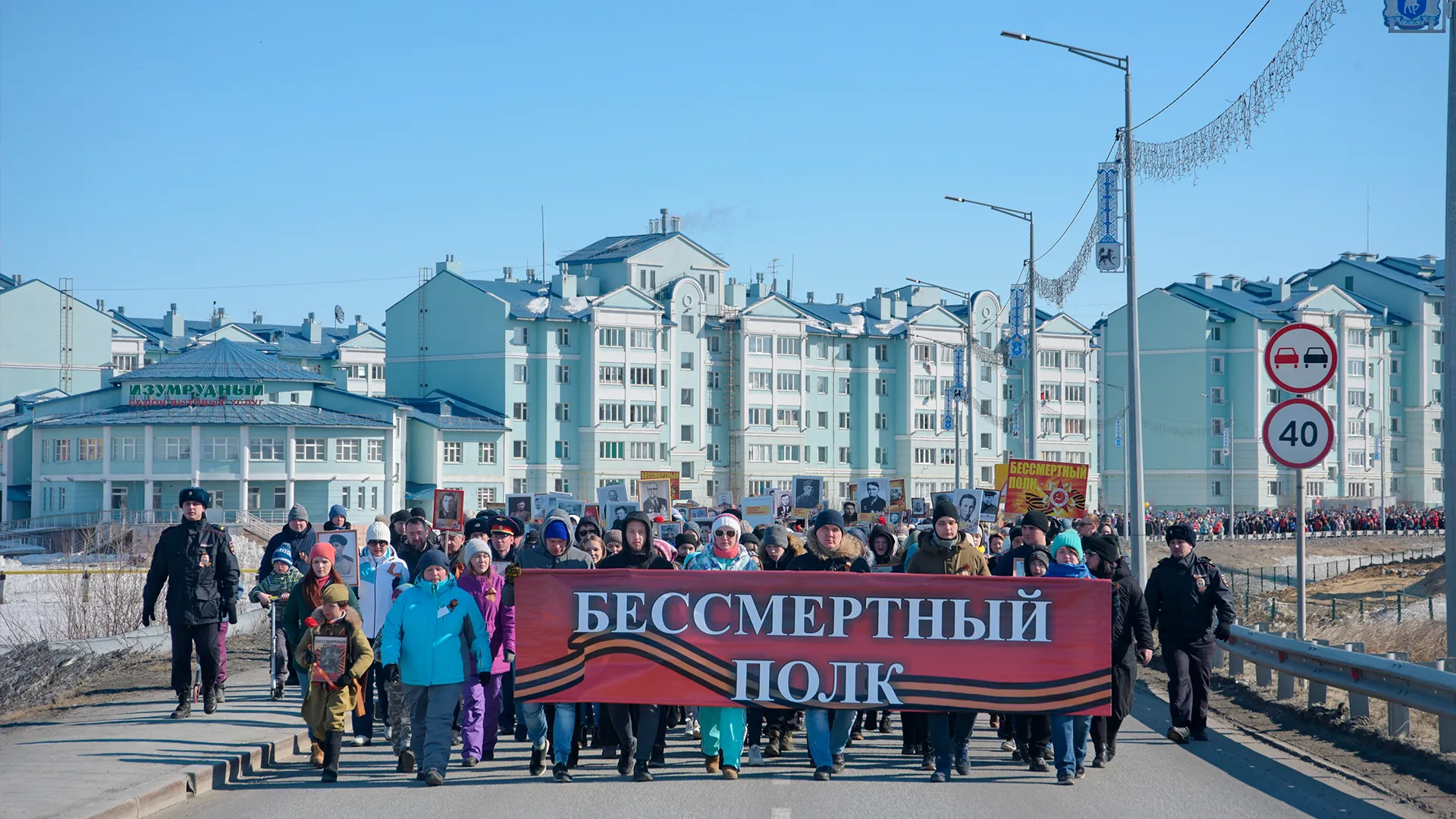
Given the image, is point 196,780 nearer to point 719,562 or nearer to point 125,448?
point 719,562

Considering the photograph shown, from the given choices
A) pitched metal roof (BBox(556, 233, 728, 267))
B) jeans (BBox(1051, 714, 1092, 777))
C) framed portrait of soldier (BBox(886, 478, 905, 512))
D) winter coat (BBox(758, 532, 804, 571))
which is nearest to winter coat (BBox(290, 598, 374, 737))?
winter coat (BBox(758, 532, 804, 571))

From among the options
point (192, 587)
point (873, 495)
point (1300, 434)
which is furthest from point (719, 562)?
point (873, 495)

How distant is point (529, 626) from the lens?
39.5ft

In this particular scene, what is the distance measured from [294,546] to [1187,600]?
331 inches

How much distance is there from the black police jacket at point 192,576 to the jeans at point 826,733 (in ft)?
17.6

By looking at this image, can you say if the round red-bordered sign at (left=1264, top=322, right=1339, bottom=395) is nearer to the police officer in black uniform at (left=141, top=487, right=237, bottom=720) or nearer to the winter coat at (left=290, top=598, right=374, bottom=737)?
the winter coat at (left=290, top=598, right=374, bottom=737)

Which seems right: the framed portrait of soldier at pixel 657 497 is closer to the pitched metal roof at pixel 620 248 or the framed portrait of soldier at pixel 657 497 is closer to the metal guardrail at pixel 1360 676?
the metal guardrail at pixel 1360 676

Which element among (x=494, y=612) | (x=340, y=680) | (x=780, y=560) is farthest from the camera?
(x=780, y=560)

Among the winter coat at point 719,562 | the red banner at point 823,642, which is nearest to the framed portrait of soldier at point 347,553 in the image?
the red banner at point 823,642

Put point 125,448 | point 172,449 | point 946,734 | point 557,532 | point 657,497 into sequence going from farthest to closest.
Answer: point 172,449 → point 125,448 → point 657,497 → point 557,532 → point 946,734

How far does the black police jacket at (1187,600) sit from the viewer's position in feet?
44.5

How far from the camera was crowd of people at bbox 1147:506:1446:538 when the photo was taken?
85.3 m

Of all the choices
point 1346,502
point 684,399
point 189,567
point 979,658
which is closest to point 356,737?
point 189,567

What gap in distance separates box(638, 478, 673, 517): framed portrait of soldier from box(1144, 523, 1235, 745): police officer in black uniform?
2042 centimetres
